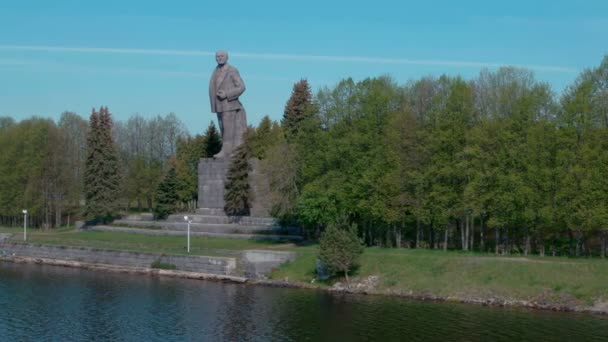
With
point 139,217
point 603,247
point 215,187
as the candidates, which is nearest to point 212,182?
point 215,187

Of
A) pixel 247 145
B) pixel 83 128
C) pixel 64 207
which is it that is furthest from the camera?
pixel 83 128

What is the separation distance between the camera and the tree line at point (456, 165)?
3722 cm

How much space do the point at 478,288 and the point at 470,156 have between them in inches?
328

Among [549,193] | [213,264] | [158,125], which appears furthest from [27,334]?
[158,125]

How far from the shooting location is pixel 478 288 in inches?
1326

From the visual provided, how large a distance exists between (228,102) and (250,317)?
25.2m

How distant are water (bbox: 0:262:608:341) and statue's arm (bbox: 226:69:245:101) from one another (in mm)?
18265

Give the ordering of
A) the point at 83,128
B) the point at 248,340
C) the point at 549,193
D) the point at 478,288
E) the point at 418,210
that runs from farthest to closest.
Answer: the point at 83,128
the point at 418,210
the point at 549,193
the point at 478,288
the point at 248,340

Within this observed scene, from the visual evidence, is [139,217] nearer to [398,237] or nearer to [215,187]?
[215,187]

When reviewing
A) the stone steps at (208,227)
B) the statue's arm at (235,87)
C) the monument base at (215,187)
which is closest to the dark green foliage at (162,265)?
the stone steps at (208,227)

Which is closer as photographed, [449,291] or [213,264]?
[449,291]

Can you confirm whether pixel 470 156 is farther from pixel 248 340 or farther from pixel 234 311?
pixel 248 340

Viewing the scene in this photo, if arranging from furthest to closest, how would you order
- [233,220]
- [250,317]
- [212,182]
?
[212,182] < [233,220] < [250,317]

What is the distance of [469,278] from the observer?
1359 inches
